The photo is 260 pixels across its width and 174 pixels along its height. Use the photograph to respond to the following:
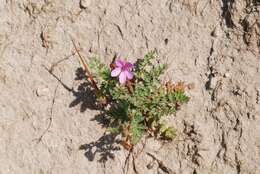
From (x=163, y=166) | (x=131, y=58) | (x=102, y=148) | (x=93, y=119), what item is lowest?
(x=163, y=166)

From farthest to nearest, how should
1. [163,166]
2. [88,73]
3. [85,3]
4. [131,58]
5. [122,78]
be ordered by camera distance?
[85,3] → [131,58] → [88,73] → [163,166] → [122,78]

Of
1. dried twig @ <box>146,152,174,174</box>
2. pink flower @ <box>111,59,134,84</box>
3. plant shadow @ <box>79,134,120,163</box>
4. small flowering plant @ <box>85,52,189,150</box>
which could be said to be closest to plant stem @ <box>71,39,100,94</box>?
small flowering plant @ <box>85,52,189,150</box>

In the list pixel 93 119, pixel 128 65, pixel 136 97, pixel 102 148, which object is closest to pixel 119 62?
pixel 128 65

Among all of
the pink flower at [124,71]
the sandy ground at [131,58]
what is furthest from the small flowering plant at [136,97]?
the sandy ground at [131,58]

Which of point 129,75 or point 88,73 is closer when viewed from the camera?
point 129,75

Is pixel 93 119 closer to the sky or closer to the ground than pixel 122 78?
closer to the ground

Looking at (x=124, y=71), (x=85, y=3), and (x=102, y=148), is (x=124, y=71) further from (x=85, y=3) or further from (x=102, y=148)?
(x=85, y=3)

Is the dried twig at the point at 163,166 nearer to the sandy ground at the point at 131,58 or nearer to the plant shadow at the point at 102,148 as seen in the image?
the sandy ground at the point at 131,58

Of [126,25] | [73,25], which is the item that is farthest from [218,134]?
[73,25]
